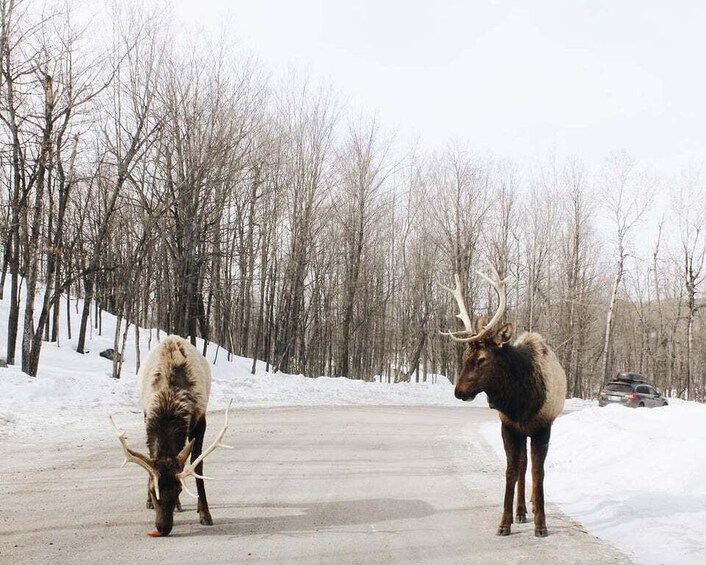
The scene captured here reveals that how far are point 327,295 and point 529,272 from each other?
14.8m

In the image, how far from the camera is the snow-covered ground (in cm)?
600

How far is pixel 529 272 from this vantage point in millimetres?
44219

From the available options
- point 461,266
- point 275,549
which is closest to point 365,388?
point 461,266

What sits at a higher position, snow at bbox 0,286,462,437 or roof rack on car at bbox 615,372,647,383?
roof rack on car at bbox 615,372,647,383

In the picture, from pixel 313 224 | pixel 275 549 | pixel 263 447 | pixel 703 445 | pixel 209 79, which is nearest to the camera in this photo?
pixel 275 549

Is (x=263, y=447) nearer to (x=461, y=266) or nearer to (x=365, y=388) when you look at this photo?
(x=365, y=388)

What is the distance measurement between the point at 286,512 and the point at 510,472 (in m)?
2.24

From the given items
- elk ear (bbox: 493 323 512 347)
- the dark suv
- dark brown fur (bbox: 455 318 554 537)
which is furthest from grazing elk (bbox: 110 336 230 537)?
the dark suv

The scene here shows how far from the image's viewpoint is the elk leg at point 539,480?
5.73 metres

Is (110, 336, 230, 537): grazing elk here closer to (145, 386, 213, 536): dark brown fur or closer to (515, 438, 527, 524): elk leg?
(145, 386, 213, 536): dark brown fur

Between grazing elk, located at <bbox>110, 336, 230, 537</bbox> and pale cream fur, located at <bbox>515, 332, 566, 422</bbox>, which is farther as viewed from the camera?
pale cream fur, located at <bbox>515, 332, 566, 422</bbox>

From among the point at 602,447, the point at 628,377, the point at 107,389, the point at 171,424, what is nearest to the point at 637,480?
the point at 602,447

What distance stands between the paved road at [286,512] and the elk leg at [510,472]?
0.13 m

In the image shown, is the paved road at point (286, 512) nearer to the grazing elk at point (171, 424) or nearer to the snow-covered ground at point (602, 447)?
the grazing elk at point (171, 424)
